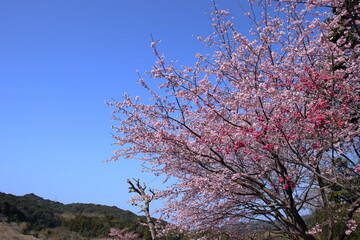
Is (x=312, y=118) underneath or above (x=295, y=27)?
underneath

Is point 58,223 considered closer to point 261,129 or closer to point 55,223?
point 55,223

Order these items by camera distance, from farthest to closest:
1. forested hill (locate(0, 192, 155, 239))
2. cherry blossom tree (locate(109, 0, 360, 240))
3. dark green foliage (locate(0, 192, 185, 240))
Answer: forested hill (locate(0, 192, 155, 239)), dark green foliage (locate(0, 192, 185, 240)), cherry blossom tree (locate(109, 0, 360, 240))

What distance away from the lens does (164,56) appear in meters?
5.68

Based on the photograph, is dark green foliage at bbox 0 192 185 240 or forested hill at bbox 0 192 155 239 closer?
dark green foliage at bbox 0 192 185 240

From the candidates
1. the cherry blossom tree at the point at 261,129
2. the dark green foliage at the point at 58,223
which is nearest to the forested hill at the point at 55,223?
the dark green foliage at the point at 58,223

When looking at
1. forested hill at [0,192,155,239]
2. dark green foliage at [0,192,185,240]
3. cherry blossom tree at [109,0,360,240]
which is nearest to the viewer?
cherry blossom tree at [109,0,360,240]

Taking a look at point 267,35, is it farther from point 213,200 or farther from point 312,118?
point 213,200

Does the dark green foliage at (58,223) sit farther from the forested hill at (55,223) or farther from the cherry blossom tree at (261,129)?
the cherry blossom tree at (261,129)

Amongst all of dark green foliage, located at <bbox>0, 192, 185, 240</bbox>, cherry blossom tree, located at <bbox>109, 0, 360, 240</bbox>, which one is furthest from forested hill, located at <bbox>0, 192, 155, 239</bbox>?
cherry blossom tree, located at <bbox>109, 0, 360, 240</bbox>

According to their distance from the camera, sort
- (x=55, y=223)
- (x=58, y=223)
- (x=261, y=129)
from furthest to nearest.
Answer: (x=58, y=223), (x=55, y=223), (x=261, y=129)

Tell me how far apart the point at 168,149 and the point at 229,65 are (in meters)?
2.22

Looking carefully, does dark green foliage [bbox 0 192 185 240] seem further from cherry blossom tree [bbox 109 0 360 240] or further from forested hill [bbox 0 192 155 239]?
cherry blossom tree [bbox 109 0 360 240]

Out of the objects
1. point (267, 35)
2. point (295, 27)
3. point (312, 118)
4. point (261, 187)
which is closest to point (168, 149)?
point (261, 187)

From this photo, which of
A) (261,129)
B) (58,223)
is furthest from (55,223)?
(261,129)
